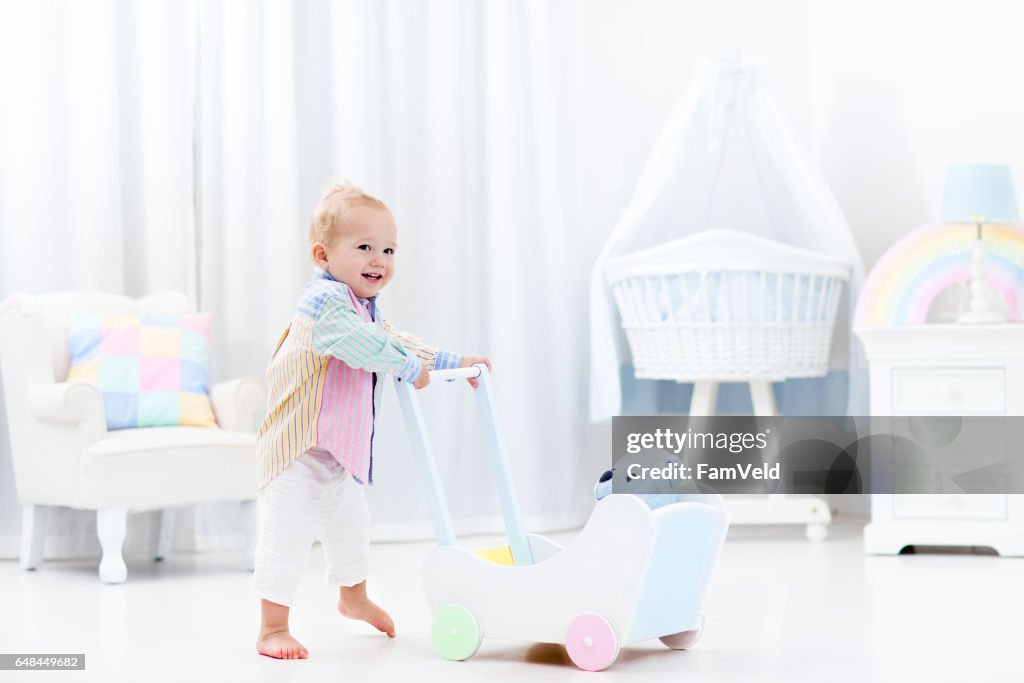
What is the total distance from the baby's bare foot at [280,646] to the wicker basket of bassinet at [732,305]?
1.70 metres

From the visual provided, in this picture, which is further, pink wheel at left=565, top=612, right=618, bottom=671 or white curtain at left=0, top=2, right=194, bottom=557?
white curtain at left=0, top=2, right=194, bottom=557

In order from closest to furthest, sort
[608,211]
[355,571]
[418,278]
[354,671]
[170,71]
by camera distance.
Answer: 1. [354,671]
2. [355,571]
3. [170,71]
4. [418,278]
5. [608,211]

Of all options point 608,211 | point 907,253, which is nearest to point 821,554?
point 907,253

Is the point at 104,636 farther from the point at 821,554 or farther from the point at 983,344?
the point at 983,344

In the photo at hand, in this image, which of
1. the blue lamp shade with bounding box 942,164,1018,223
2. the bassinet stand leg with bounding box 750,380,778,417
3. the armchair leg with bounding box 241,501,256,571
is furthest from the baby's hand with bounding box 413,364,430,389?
the blue lamp shade with bounding box 942,164,1018,223

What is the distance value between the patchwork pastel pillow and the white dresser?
1.82m

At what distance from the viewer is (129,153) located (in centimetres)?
346

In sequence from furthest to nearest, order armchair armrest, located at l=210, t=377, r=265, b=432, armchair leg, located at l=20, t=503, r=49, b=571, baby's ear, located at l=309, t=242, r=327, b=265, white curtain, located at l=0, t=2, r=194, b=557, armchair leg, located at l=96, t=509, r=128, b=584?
1. white curtain, located at l=0, t=2, r=194, b=557
2. armchair armrest, located at l=210, t=377, r=265, b=432
3. armchair leg, located at l=20, t=503, r=49, b=571
4. armchair leg, located at l=96, t=509, r=128, b=584
5. baby's ear, located at l=309, t=242, r=327, b=265

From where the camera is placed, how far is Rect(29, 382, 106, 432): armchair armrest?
2898 mm

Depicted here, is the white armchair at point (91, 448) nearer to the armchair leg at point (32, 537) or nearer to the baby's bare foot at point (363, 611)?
the armchair leg at point (32, 537)

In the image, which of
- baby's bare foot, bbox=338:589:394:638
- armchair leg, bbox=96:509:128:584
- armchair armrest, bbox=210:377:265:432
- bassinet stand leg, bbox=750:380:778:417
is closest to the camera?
baby's bare foot, bbox=338:589:394:638

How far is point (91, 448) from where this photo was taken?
9.53ft

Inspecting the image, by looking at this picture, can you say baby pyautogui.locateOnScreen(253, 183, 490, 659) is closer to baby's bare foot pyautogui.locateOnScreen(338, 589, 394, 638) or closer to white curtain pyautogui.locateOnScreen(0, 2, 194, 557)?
baby's bare foot pyautogui.locateOnScreen(338, 589, 394, 638)

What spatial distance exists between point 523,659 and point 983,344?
1787 millimetres
